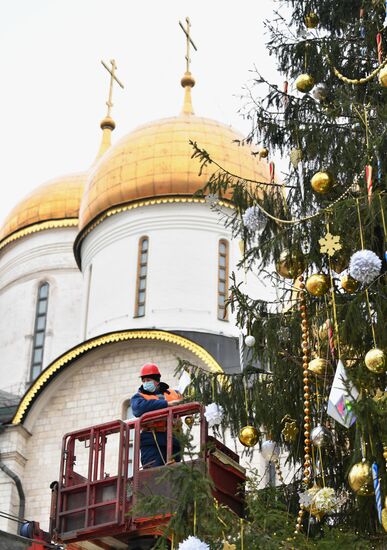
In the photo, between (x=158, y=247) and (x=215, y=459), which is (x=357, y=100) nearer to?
(x=215, y=459)

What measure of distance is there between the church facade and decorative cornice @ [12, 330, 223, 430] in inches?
0.8

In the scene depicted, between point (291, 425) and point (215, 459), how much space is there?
2.04 feet

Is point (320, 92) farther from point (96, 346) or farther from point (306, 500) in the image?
point (96, 346)

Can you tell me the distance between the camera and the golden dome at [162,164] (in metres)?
20.1

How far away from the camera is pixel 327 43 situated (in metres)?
9.41

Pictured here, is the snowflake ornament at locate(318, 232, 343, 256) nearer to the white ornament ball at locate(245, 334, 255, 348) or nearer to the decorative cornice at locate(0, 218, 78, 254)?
the white ornament ball at locate(245, 334, 255, 348)

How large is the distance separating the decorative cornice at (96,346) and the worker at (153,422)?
796 cm

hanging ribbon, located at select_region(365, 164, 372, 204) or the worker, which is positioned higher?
hanging ribbon, located at select_region(365, 164, 372, 204)

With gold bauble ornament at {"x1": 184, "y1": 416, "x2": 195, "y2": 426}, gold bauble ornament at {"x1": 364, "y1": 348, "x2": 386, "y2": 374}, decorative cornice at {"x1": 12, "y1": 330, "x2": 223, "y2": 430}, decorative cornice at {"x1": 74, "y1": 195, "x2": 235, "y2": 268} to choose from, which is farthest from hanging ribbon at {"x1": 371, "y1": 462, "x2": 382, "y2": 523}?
decorative cornice at {"x1": 74, "y1": 195, "x2": 235, "y2": 268}

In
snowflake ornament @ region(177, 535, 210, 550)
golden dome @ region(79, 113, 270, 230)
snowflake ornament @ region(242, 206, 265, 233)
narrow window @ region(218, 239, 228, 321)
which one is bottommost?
snowflake ornament @ region(177, 535, 210, 550)

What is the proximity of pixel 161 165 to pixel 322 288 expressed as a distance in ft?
42.1

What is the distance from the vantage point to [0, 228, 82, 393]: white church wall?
23469 mm

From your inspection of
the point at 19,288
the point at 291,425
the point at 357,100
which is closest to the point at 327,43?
the point at 357,100

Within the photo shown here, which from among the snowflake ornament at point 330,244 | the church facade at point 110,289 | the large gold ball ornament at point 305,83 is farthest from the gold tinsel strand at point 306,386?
the church facade at point 110,289
